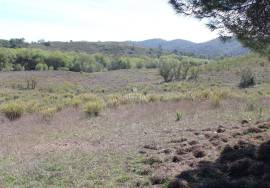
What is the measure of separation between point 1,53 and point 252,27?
92.7 meters

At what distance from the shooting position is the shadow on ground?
8148 millimetres

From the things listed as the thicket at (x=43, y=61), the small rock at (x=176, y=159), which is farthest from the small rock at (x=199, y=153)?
the thicket at (x=43, y=61)

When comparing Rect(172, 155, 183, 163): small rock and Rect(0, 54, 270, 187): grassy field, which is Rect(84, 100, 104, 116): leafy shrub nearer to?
Rect(0, 54, 270, 187): grassy field

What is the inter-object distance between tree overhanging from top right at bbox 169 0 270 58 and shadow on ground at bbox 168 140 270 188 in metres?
2.31

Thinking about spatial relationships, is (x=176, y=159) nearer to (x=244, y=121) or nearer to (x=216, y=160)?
(x=216, y=160)

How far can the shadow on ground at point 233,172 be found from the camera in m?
8.15

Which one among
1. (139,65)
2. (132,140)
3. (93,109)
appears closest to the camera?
(132,140)

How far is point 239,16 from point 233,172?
344 cm

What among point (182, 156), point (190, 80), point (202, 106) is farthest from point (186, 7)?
point (190, 80)

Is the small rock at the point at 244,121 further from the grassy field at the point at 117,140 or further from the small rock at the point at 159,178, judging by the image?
the small rock at the point at 159,178

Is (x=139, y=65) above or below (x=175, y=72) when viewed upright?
below

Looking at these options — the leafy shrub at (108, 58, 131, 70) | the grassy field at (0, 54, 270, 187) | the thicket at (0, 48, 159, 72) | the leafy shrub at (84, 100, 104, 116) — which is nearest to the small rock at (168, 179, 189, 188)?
the grassy field at (0, 54, 270, 187)

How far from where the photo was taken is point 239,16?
1058cm

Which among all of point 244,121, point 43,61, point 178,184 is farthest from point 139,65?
point 178,184
